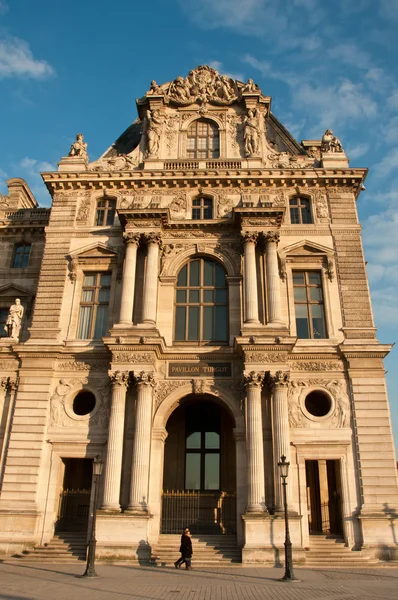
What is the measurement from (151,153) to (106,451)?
1647 cm

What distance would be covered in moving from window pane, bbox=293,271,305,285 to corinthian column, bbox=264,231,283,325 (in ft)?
5.53

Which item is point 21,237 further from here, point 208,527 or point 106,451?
point 208,527

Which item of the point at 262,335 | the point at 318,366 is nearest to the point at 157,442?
the point at 262,335

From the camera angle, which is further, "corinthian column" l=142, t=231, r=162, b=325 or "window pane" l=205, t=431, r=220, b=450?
"window pane" l=205, t=431, r=220, b=450

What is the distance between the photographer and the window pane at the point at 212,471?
2497cm

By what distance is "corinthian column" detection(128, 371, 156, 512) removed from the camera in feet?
67.8

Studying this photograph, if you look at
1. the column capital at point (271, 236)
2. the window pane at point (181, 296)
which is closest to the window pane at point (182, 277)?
the window pane at point (181, 296)

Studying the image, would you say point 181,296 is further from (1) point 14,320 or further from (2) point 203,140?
(2) point 203,140

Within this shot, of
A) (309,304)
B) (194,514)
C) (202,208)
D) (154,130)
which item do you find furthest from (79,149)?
(194,514)

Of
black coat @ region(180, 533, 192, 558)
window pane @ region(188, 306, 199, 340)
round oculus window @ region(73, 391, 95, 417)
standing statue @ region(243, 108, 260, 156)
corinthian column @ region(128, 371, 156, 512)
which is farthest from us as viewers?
standing statue @ region(243, 108, 260, 156)

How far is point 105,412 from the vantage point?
23156 mm

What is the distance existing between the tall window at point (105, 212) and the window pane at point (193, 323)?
6788 mm

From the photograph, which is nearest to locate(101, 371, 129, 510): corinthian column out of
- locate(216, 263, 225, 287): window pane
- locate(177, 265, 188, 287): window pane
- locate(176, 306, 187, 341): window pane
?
locate(176, 306, 187, 341): window pane

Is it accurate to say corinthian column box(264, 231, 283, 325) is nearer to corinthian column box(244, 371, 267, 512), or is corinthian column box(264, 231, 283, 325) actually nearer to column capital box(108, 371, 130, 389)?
corinthian column box(244, 371, 267, 512)
